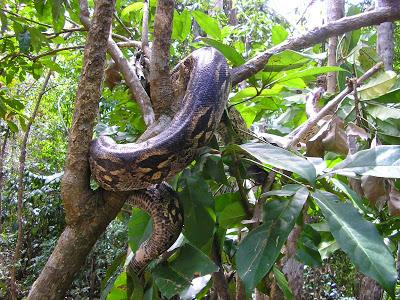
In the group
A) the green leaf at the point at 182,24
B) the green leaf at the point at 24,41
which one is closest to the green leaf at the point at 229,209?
the green leaf at the point at 182,24

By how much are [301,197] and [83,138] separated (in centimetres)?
62

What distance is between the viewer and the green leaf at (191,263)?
105cm

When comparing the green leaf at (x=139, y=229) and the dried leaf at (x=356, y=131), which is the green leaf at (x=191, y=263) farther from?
the dried leaf at (x=356, y=131)

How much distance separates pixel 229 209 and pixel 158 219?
0.22 m

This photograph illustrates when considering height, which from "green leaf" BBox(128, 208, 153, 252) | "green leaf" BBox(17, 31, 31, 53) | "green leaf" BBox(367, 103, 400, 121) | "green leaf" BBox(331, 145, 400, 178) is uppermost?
"green leaf" BBox(17, 31, 31, 53)

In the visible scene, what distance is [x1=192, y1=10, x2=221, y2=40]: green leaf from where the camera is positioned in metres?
1.67

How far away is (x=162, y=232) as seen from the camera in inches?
52.6

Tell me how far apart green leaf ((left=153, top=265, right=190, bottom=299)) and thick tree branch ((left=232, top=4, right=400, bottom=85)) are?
71 centimetres

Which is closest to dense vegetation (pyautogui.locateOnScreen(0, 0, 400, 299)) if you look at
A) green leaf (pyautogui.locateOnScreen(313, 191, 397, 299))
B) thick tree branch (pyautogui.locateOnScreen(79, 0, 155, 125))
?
green leaf (pyautogui.locateOnScreen(313, 191, 397, 299))

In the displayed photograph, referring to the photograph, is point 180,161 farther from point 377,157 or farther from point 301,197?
point 377,157

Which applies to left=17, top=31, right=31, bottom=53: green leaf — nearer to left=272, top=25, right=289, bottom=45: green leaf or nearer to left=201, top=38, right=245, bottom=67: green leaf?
left=201, top=38, right=245, bottom=67: green leaf

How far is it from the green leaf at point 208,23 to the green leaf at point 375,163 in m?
0.88

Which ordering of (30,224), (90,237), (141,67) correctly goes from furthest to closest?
(30,224) → (141,67) → (90,237)

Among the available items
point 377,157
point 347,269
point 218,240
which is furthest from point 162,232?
point 347,269
